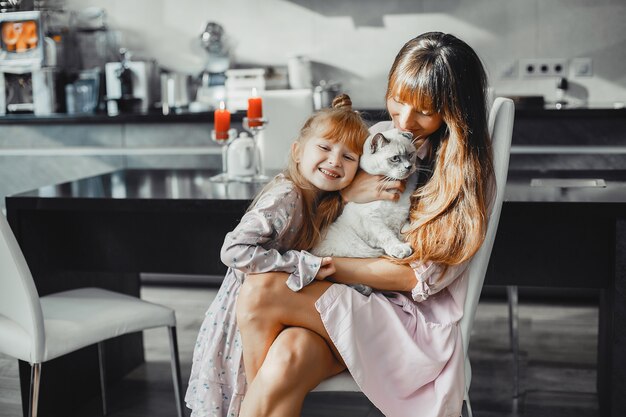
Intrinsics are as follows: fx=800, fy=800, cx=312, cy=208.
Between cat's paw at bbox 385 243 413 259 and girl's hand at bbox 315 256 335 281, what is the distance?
127 mm

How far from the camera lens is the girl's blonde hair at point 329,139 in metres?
1.70

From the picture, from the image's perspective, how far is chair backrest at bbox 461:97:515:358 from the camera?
1.66 m

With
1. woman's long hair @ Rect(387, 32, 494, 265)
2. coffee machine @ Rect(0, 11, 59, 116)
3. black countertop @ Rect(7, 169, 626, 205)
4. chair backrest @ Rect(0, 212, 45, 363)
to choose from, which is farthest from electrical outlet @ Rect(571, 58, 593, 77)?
chair backrest @ Rect(0, 212, 45, 363)

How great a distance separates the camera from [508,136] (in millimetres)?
1673

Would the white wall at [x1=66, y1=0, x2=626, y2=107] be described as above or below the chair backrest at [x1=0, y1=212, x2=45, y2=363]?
above

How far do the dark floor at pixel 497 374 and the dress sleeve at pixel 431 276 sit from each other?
0.92 metres

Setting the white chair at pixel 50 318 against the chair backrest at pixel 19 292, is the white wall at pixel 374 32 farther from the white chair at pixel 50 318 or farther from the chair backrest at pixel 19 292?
the chair backrest at pixel 19 292

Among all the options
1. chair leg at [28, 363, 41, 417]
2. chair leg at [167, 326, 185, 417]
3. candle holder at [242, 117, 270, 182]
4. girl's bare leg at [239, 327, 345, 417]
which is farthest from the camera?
candle holder at [242, 117, 270, 182]

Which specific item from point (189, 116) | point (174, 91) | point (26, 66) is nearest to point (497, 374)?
point (189, 116)

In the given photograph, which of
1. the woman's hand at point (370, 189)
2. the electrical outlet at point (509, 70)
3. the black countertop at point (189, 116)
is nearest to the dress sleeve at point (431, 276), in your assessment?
the woman's hand at point (370, 189)

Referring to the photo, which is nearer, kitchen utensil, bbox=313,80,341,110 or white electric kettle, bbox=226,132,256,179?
white electric kettle, bbox=226,132,256,179

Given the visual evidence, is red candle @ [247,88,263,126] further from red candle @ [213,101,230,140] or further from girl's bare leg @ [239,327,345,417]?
girl's bare leg @ [239,327,345,417]

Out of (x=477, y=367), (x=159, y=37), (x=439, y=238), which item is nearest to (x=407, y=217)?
(x=439, y=238)

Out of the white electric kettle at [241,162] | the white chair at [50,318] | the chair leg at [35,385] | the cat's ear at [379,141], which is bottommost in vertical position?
the chair leg at [35,385]
